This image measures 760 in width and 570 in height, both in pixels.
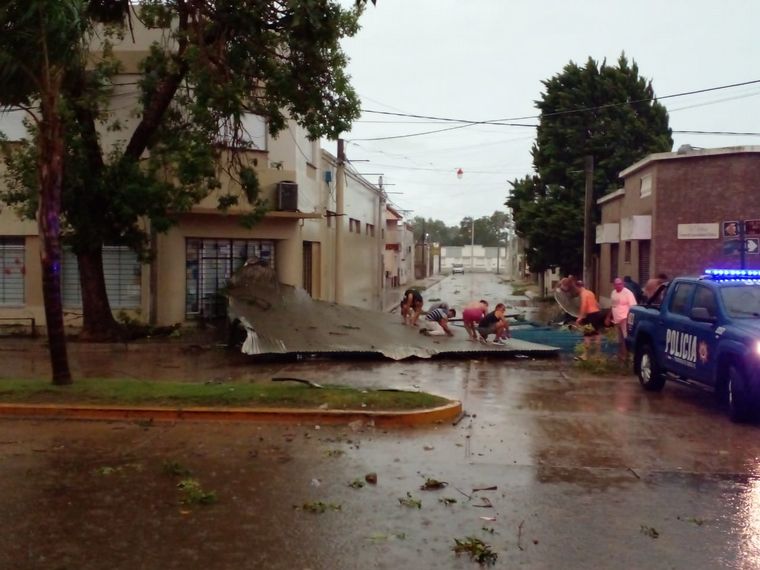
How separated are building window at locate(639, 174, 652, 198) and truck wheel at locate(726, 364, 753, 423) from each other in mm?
16013

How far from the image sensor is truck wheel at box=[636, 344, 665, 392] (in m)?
12.6

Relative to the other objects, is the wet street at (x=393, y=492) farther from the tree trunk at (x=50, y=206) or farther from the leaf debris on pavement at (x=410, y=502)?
the tree trunk at (x=50, y=206)

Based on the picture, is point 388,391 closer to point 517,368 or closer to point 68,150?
point 517,368

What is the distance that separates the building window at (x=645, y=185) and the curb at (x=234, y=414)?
17.3 meters

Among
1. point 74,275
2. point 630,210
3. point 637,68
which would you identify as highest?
point 637,68

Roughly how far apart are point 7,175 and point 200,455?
469 inches

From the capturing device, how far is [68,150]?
17.1m

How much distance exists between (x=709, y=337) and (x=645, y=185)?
1638 centimetres

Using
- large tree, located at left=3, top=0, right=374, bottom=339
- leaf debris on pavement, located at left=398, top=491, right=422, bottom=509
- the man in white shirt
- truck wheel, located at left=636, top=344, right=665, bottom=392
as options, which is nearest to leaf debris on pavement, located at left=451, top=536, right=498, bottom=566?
leaf debris on pavement, located at left=398, top=491, right=422, bottom=509

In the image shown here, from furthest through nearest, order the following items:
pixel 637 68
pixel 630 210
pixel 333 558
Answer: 1. pixel 637 68
2. pixel 630 210
3. pixel 333 558

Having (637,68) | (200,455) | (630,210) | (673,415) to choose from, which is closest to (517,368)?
(673,415)

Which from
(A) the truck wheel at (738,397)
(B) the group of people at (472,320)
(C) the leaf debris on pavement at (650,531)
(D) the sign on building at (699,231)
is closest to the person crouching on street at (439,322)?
(B) the group of people at (472,320)

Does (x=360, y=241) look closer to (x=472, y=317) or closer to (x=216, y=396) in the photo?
(x=472, y=317)

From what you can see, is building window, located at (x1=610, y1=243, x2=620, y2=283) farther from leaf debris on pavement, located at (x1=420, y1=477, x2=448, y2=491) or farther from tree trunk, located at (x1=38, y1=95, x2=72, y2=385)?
leaf debris on pavement, located at (x1=420, y1=477, x2=448, y2=491)
